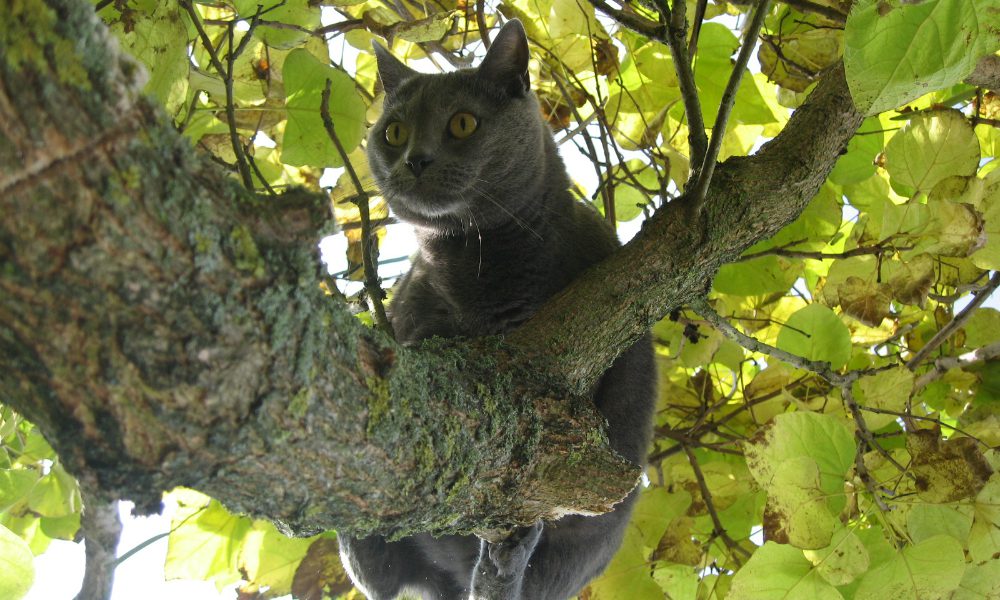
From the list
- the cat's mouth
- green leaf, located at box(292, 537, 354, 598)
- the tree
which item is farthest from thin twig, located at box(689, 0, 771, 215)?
green leaf, located at box(292, 537, 354, 598)

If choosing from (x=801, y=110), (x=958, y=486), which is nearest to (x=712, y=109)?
(x=801, y=110)

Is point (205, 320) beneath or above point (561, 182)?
beneath

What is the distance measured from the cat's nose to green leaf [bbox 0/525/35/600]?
41.6 inches

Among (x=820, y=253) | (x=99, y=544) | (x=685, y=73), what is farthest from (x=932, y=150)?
(x=99, y=544)

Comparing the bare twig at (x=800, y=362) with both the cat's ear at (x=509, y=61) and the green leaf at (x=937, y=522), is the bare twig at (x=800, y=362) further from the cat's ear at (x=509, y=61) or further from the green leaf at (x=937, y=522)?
the cat's ear at (x=509, y=61)

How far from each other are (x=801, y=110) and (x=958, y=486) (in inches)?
29.6

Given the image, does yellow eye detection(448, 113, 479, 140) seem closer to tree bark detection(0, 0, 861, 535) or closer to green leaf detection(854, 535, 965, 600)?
tree bark detection(0, 0, 861, 535)

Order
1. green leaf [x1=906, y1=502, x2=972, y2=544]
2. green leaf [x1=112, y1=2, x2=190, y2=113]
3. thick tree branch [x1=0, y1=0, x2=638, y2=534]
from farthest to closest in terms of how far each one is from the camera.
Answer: green leaf [x1=906, y1=502, x2=972, y2=544], green leaf [x1=112, y1=2, x2=190, y2=113], thick tree branch [x1=0, y1=0, x2=638, y2=534]

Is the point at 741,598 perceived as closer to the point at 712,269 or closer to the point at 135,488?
the point at 712,269

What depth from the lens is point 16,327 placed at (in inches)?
Answer: 24.2

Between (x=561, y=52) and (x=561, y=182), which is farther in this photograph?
(x=561, y=182)

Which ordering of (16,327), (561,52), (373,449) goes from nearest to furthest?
(16,327), (373,449), (561,52)

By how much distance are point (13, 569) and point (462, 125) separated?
1.31m

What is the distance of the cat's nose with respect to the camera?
1.75 m
